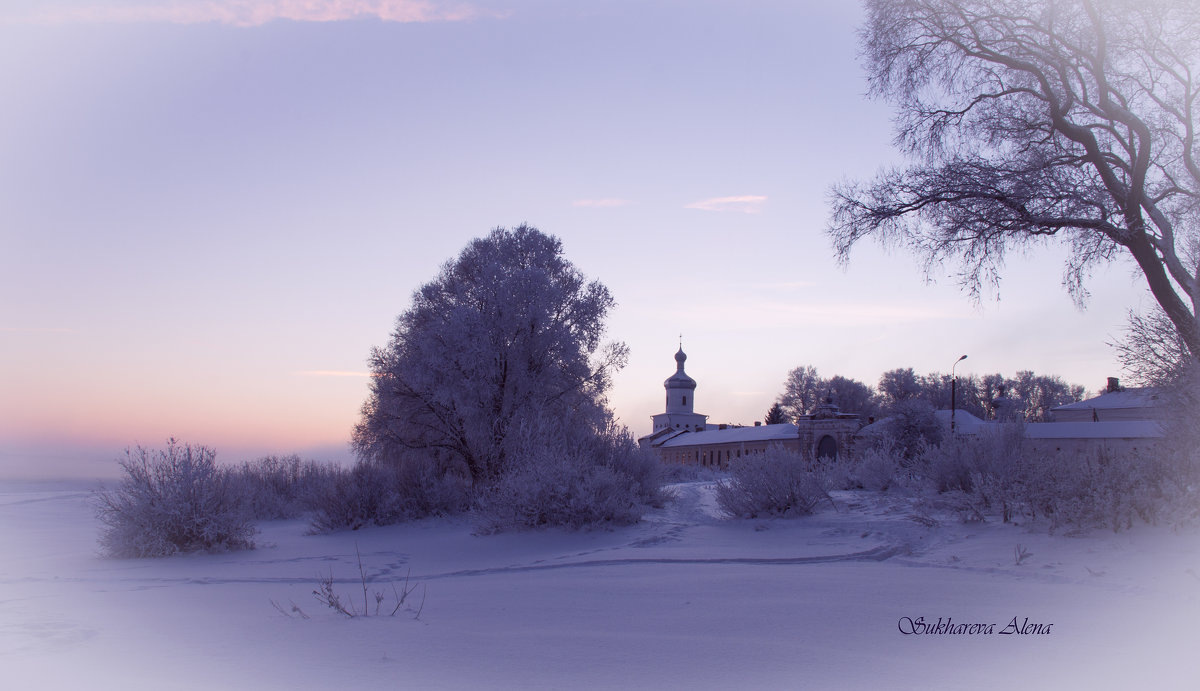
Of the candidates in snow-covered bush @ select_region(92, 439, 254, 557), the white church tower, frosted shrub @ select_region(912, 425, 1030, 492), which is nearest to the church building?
the white church tower

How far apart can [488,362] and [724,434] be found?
58.4m

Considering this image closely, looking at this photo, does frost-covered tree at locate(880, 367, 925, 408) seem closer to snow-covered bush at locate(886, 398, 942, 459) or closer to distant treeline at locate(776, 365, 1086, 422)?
distant treeline at locate(776, 365, 1086, 422)

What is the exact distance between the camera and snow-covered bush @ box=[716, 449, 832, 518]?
1244cm

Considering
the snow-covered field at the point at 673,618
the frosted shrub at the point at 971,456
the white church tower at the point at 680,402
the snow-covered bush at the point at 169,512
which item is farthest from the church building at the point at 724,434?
the snow-covered bush at the point at 169,512

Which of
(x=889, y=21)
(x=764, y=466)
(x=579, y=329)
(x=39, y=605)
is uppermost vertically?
(x=889, y=21)

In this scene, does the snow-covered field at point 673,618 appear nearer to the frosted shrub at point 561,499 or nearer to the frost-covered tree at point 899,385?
the frosted shrub at point 561,499

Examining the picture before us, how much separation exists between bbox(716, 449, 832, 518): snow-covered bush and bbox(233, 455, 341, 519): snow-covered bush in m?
10.4

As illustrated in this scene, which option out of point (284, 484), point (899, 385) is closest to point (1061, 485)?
point (284, 484)

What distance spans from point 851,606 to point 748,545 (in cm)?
425

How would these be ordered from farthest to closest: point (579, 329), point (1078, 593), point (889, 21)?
point (579, 329), point (889, 21), point (1078, 593)

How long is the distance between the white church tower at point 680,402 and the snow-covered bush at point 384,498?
250 ft

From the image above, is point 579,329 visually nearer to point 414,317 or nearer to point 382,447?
point 414,317

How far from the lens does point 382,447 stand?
65.9 feet

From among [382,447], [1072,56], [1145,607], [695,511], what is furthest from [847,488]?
[382,447]
